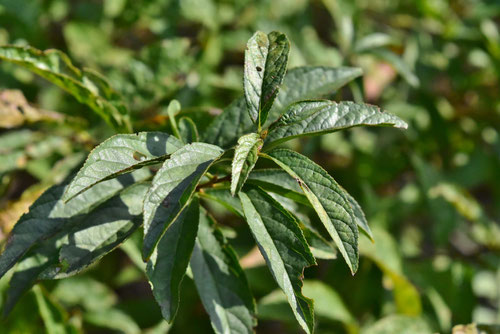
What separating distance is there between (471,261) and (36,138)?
2.05 metres

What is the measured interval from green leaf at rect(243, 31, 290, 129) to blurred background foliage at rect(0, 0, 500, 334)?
0.40 m

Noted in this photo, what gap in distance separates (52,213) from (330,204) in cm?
67

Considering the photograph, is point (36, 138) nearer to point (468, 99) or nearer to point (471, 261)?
point (471, 261)

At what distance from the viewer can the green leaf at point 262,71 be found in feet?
3.78

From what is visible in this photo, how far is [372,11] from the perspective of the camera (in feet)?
9.82

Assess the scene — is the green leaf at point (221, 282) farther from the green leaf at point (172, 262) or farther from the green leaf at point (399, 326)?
the green leaf at point (399, 326)

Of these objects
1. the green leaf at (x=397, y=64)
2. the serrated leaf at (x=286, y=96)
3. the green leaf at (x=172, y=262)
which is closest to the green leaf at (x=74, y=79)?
the serrated leaf at (x=286, y=96)

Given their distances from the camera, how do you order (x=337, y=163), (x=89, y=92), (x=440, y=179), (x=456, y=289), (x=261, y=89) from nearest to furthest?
(x=261, y=89)
(x=89, y=92)
(x=456, y=289)
(x=440, y=179)
(x=337, y=163)

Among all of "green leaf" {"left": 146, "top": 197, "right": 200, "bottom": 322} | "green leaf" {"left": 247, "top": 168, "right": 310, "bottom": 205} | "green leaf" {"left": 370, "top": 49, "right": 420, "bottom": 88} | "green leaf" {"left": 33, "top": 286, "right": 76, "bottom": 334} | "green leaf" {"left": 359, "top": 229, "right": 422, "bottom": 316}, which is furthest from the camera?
"green leaf" {"left": 370, "top": 49, "right": 420, "bottom": 88}

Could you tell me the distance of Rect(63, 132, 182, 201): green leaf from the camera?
3.26ft

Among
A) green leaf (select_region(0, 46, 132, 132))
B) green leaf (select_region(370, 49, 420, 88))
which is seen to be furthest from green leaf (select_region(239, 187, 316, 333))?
green leaf (select_region(370, 49, 420, 88))

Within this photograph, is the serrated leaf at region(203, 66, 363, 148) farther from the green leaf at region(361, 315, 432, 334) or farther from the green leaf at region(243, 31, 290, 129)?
the green leaf at region(361, 315, 432, 334)

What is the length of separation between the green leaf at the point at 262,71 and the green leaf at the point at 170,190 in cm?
16

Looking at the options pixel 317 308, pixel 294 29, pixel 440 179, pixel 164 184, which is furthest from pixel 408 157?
pixel 164 184
